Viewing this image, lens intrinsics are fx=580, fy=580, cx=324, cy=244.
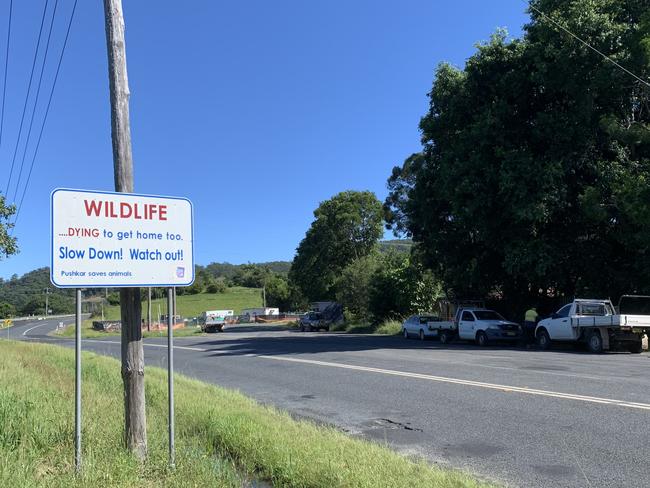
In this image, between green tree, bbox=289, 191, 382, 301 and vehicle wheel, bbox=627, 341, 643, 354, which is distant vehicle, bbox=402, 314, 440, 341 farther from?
green tree, bbox=289, 191, 382, 301

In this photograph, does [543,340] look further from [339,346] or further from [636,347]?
[339,346]

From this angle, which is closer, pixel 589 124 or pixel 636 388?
pixel 636 388

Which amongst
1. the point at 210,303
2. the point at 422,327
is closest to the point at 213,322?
the point at 422,327

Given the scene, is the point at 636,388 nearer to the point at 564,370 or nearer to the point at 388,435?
the point at 564,370

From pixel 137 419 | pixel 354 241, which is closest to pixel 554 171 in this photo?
pixel 137 419

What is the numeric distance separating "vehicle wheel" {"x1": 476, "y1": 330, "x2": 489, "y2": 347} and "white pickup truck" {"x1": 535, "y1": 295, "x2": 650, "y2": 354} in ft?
9.41

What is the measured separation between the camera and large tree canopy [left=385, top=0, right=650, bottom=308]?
73.4 feet

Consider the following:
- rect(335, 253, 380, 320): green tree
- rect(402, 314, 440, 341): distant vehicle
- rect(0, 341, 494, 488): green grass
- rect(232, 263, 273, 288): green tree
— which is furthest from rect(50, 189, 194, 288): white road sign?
rect(232, 263, 273, 288): green tree

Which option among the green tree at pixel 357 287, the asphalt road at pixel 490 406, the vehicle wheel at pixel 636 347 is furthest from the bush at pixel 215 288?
the vehicle wheel at pixel 636 347

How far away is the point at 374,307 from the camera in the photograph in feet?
→ 146

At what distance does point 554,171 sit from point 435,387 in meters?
13.9

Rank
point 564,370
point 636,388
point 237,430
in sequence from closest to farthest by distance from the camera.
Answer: point 237,430 < point 636,388 < point 564,370

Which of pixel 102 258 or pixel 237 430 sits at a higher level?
pixel 102 258

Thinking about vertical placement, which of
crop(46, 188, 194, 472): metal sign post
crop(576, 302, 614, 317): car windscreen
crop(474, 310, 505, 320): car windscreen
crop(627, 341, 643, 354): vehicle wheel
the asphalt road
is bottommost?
crop(627, 341, 643, 354): vehicle wheel
